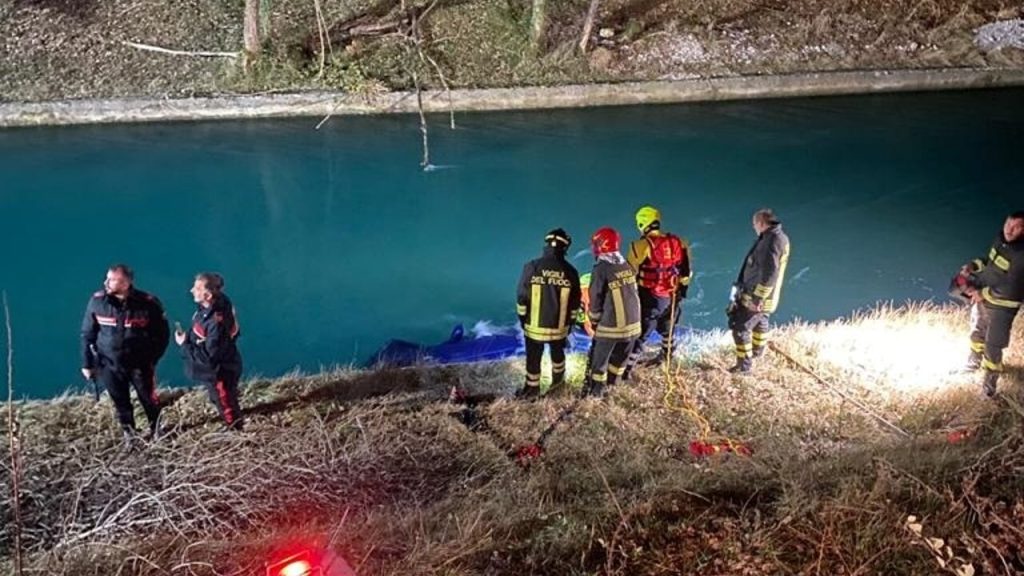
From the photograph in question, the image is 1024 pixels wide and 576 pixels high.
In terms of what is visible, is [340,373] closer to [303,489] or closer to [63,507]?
[303,489]

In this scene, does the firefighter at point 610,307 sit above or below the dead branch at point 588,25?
below

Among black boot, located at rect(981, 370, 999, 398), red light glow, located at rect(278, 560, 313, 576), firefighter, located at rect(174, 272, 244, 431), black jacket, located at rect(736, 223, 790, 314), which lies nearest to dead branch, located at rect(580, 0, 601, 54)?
black jacket, located at rect(736, 223, 790, 314)

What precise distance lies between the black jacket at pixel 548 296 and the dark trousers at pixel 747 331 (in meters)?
1.56

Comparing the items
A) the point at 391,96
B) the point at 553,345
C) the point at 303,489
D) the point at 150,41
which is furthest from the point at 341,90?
the point at 303,489

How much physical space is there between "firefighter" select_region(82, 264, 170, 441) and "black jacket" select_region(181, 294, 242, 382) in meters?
0.25

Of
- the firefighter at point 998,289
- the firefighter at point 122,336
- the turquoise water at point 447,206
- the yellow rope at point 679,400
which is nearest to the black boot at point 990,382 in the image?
the firefighter at point 998,289

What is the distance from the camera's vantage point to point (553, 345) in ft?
22.9

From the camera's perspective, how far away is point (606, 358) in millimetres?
6895

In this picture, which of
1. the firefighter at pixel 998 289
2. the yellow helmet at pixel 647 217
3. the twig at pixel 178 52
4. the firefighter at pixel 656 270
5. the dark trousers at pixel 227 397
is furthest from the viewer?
the twig at pixel 178 52

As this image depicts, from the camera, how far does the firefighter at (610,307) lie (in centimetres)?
652

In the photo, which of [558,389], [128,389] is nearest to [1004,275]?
[558,389]

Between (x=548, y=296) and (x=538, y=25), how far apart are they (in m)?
13.8

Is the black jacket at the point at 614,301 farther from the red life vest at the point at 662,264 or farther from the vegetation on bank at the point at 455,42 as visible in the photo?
the vegetation on bank at the point at 455,42

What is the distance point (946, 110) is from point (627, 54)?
716 cm
